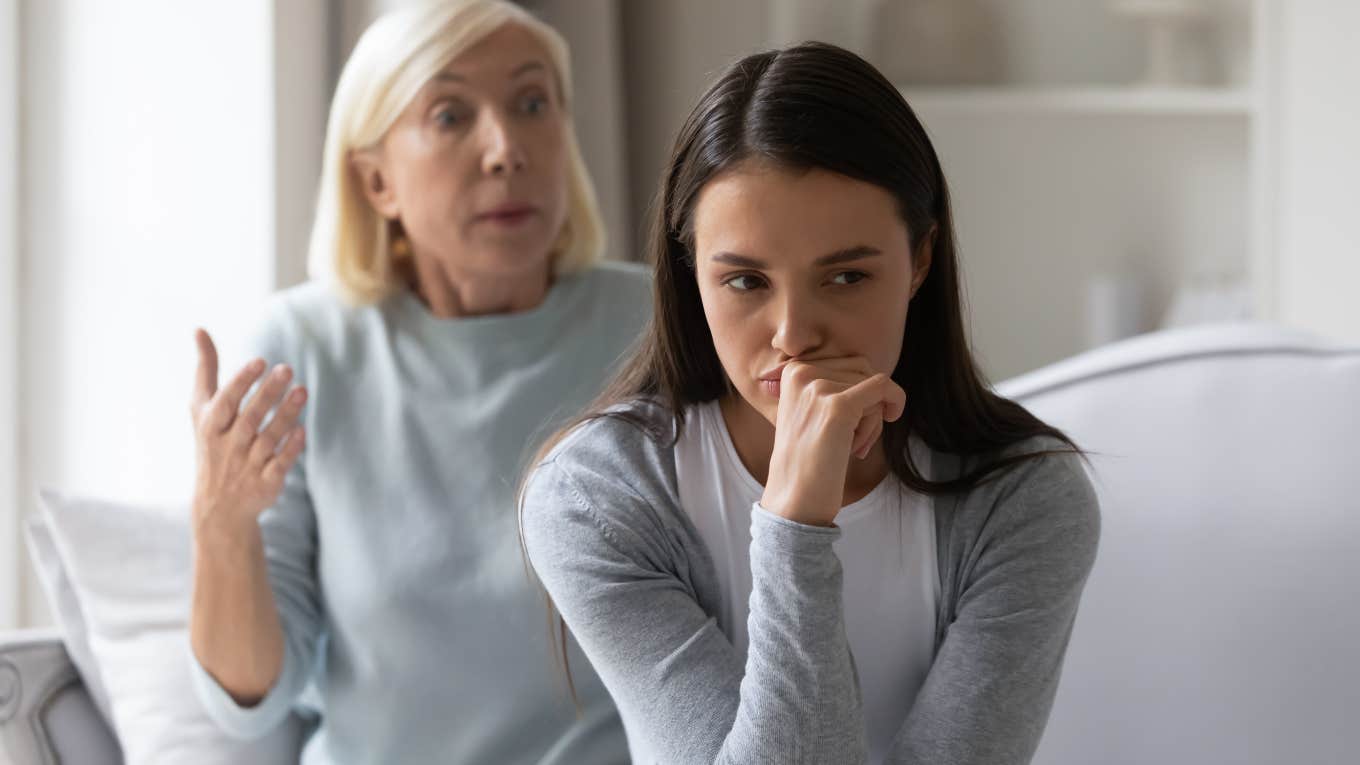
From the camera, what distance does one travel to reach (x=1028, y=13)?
2758mm

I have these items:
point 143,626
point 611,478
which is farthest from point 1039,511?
point 143,626

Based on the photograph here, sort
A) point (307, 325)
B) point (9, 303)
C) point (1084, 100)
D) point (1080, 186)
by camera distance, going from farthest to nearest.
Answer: point (1080, 186) < point (1084, 100) < point (9, 303) < point (307, 325)

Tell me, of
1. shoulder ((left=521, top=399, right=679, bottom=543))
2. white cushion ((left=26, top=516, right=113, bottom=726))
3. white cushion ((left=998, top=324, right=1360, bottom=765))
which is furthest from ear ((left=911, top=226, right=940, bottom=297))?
white cushion ((left=26, top=516, right=113, bottom=726))

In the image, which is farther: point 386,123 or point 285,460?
point 386,123

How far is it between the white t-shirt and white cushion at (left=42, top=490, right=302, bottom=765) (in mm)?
690

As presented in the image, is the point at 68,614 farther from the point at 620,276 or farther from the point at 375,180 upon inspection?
the point at 620,276

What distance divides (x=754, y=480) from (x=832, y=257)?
22 cm

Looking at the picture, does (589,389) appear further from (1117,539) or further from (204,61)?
(204,61)

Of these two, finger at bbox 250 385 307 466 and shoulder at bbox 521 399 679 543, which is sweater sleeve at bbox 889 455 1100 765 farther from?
finger at bbox 250 385 307 466


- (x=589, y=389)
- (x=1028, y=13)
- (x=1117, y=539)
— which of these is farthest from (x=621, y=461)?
(x=1028, y=13)

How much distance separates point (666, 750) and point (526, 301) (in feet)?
2.31

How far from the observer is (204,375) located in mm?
1398

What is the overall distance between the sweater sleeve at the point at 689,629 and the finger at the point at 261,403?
0.32m

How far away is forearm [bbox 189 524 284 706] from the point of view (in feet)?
4.60
